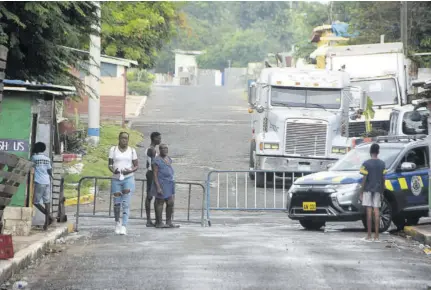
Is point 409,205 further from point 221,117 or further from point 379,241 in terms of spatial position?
point 221,117

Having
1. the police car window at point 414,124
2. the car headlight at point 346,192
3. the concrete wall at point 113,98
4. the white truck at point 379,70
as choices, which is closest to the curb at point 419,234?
the car headlight at point 346,192

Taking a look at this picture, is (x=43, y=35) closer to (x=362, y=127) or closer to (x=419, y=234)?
(x=419, y=234)

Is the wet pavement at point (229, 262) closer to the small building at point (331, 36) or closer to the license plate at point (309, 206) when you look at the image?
the license plate at point (309, 206)

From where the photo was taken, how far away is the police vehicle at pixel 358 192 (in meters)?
19.8

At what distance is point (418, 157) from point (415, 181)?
74cm

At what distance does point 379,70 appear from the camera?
35.3 m

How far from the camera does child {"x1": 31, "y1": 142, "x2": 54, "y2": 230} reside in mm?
18062

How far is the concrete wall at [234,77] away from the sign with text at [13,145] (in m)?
86.4

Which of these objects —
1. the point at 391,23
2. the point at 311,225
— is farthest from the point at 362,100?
the point at 391,23

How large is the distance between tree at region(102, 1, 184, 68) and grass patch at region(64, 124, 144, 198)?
11.9 ft

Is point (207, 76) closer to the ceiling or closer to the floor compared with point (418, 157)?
closer to the ceiling

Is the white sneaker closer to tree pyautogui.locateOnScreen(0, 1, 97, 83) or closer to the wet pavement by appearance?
the wet pavement

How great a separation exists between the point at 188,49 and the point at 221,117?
70.5 metres

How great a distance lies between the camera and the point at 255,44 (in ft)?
400
